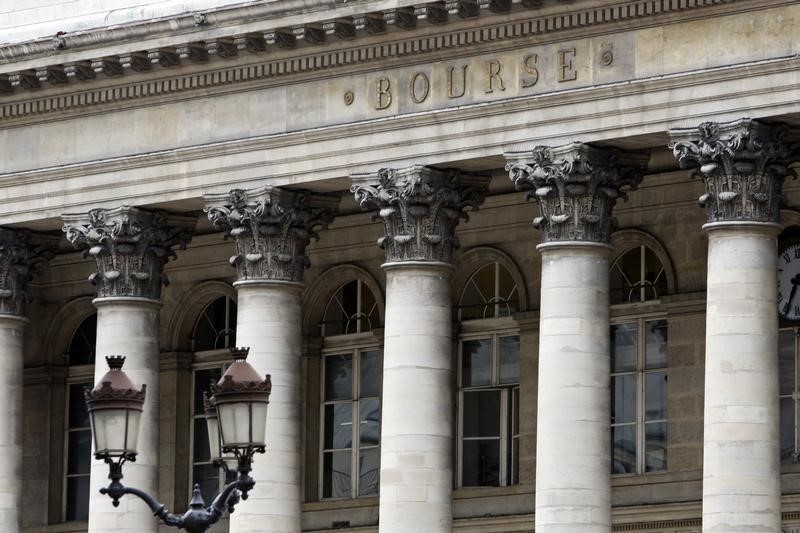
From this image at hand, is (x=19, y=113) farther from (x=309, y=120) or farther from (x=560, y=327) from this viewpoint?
(x=560, y=327)

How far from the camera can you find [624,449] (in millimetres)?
50656

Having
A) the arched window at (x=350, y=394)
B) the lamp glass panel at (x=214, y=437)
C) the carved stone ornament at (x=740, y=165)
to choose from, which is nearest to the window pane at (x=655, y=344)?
the arched window at (x=350, y=394)

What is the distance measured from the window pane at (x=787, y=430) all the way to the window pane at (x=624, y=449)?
2937 millimetres

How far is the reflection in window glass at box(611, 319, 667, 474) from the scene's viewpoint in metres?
50.2

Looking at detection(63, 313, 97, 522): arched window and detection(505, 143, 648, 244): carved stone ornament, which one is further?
detection(63, 313, 97, 522): arched window

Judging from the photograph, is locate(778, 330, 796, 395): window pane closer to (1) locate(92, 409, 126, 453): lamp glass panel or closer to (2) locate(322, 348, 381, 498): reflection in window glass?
(2) locate(322, 348, 381, 498): reflection in window glass

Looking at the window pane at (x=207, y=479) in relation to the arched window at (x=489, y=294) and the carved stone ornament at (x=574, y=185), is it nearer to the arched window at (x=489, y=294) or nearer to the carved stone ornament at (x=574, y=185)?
the arched window at (x=489, y=294)

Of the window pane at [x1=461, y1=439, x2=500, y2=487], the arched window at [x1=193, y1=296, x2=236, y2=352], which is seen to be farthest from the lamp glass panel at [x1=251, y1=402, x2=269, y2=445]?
the arched window at [x1=193, y1=296, x2=236, y2=352]

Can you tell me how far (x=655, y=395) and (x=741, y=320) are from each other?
7.91 metres

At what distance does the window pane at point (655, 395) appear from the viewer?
50.1m

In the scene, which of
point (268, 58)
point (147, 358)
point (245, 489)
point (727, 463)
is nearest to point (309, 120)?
point (268, 58)

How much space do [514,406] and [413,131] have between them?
25.5 feet

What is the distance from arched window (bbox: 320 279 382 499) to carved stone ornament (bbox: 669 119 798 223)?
41.0 ft

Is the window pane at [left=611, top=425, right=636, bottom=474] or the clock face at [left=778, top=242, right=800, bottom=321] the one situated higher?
the clock face at [left=778, top=242, right=800, bottom=321]
